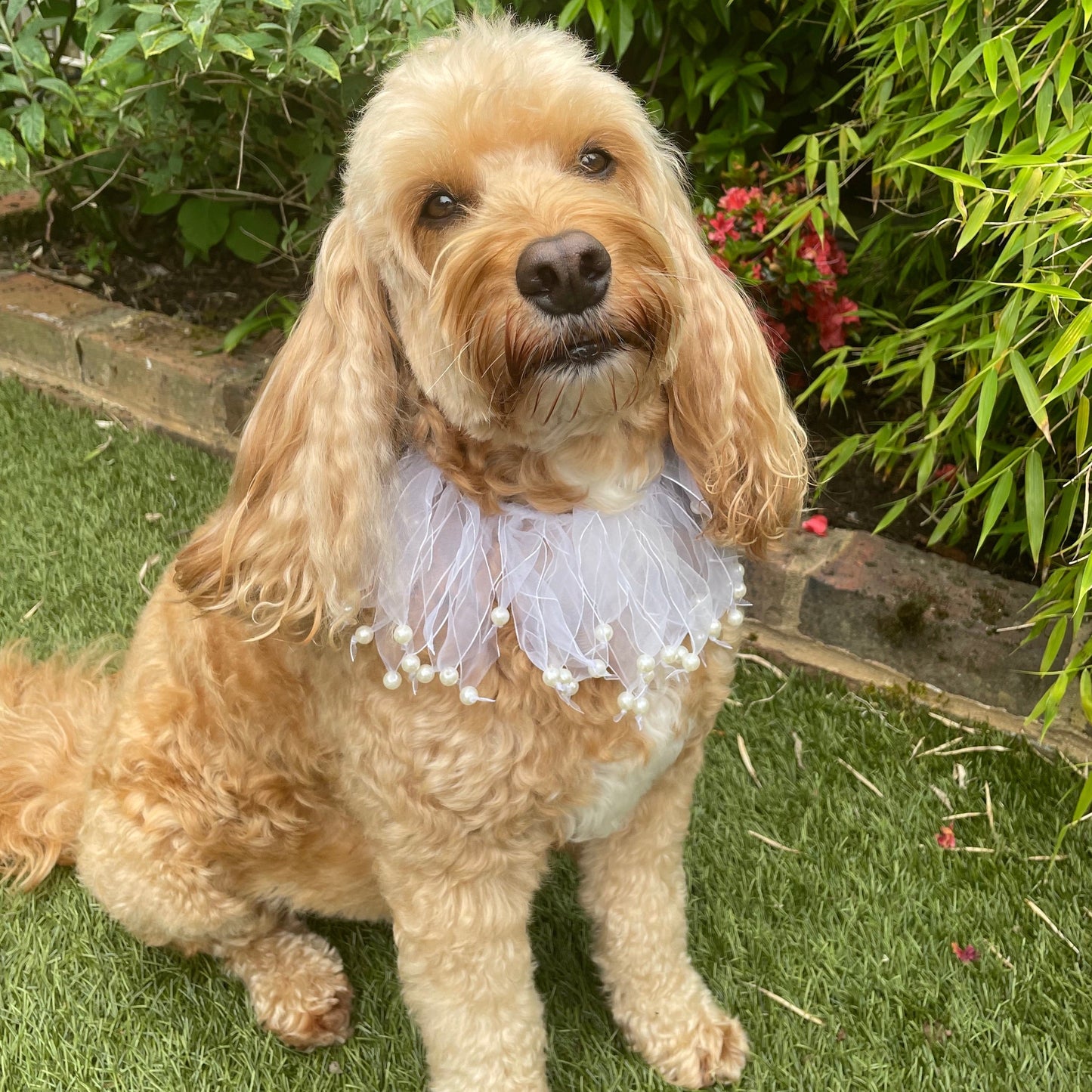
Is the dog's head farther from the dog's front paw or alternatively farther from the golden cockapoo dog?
the dog's front paw

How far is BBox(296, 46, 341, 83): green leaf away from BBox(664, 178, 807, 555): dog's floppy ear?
110 centimetres

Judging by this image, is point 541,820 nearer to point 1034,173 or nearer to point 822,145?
point 1034,173

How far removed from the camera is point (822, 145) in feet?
9.17

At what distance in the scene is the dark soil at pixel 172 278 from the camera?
3127mm

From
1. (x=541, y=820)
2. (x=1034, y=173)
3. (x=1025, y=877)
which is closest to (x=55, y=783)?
(x=541, y=820)

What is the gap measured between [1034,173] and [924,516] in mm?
1206

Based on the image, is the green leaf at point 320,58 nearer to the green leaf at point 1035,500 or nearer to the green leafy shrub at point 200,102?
the green leafy shrub at point 200,102

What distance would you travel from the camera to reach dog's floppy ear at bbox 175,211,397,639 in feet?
4.76

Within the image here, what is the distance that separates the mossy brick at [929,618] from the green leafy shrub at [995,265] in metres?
0.09

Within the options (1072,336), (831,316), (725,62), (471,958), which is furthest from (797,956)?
(725,62)

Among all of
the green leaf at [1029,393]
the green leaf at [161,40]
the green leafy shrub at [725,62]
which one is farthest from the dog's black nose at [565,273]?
the green leafy shrub at [725,62]

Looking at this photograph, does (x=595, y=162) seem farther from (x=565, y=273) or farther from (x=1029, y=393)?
(x=1029, y=393)

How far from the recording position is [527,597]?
1.50 metres

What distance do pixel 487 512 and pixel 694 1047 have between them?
1.05 meters
